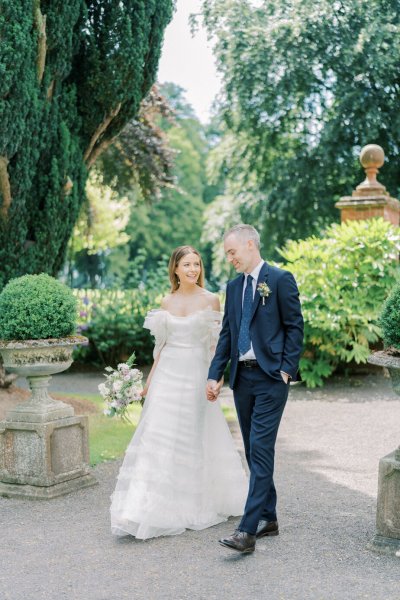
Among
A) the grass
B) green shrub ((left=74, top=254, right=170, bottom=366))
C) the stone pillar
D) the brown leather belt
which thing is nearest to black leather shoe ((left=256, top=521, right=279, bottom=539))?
the brown leather belt

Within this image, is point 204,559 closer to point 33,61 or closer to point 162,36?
point 33,61

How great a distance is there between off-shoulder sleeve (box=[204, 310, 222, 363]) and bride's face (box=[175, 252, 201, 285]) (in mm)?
261

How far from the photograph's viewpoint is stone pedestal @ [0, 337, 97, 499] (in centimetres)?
521

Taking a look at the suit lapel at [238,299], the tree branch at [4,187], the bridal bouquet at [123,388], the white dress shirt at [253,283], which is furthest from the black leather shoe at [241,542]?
the tree branch at [4,187]

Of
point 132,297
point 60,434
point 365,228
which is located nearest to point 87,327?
point 132,297

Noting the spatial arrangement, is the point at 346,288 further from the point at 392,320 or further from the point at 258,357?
the point at 258,357

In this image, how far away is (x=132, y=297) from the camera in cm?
1352

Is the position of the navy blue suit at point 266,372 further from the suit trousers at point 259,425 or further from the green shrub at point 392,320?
the green shrub at point 392,320

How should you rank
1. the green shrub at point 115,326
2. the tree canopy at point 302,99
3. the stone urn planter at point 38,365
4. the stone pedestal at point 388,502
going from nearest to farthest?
1. the stone pedestal at point 388,502
2. the stone urn planter at point 38,365
3. the green shrub at point 115,326
4. the tree canopy at point 302,99

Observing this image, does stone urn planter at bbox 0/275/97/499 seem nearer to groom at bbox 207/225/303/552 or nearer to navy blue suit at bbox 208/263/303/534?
groom at bbox 207/225/303/552

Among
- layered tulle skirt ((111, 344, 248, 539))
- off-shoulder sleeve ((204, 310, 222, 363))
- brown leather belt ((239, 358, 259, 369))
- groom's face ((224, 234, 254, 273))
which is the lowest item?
layered tulle skirt ((111, 344, 248, 539))

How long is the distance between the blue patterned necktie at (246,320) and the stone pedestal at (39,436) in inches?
69.0

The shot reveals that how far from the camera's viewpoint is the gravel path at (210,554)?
3.44 meters

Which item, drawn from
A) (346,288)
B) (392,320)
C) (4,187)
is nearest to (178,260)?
Result: (392,320)
